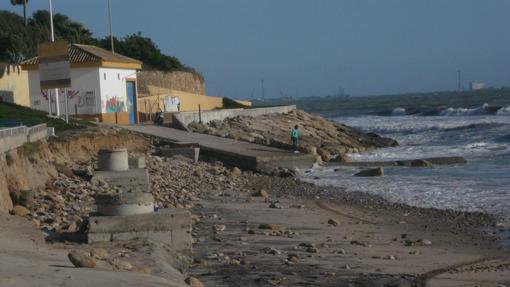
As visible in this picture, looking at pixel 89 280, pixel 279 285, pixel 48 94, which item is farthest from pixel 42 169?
pixel 48 94

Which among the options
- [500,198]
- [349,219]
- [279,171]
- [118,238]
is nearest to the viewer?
[118,238]

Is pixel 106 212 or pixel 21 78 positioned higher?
pixel 21 78

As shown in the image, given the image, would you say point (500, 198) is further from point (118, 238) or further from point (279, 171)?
point (118, 238)

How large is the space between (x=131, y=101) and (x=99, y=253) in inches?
1220

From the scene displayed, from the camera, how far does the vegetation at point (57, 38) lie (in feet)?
153

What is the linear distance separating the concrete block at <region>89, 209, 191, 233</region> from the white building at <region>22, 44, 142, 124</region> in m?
25.4

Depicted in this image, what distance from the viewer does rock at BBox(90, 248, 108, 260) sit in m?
11.0

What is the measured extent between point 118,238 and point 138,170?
27.0 ft

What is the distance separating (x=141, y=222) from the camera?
42.2ft

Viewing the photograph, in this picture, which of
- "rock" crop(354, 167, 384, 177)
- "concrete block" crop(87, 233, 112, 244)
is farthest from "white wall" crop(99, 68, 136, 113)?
"concrete block" crop(87, 233, 112, 244)

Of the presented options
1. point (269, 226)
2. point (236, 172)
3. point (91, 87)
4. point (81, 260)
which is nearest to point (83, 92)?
point (91, 87)

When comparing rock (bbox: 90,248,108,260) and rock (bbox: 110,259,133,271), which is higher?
rock (bbox: 90,248,108,260)

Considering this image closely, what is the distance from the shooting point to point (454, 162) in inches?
1335

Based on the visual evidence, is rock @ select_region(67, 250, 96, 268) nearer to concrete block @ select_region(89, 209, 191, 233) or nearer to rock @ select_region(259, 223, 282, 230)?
concrete block @ select_region(89, 209, 191, 233)
